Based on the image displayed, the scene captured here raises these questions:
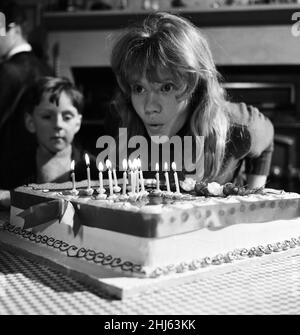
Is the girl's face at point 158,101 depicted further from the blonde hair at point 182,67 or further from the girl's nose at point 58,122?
the girl's nose at point 58,122

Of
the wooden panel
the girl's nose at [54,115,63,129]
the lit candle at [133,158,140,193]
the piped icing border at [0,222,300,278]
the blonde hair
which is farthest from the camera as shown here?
the wooden panel

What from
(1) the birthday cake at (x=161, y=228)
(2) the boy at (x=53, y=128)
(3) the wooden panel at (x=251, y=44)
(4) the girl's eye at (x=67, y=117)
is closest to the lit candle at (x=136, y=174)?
(1) the birthday cake at (x=161, y=228)

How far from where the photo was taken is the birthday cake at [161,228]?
953mm

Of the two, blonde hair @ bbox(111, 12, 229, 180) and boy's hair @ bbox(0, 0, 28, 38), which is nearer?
blonde hair @ bbox(111, 12, 229, 180)

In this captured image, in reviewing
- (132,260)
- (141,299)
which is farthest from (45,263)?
(141,299)

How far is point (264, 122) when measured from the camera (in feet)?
5.95

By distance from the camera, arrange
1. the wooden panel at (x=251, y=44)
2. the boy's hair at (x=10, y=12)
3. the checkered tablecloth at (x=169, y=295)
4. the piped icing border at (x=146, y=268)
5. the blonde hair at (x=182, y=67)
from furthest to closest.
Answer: the wooden panel at (x=251, y=44) < the boy's hair at (x=10, y=12) < the blonde hair at (x=182, y=67) < the piped icing border at (x=146, y=268) < the checkered tablecloth at (x=169, y=295)

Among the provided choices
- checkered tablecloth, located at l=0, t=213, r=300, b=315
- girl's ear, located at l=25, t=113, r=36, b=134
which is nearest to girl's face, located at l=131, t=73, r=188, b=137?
checkered tablecloth, located at l=0, t=213, r=300, b=315

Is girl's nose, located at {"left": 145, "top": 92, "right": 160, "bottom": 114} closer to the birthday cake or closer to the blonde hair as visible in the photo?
the blonde hair

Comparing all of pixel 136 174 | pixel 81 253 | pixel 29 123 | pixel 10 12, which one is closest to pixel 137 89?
pixel 136 174

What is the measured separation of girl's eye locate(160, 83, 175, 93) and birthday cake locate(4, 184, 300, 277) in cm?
37

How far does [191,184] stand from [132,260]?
41 centimetres

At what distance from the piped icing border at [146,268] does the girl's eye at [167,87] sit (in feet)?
1.77

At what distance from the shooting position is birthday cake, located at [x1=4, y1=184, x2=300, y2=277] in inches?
37.5
